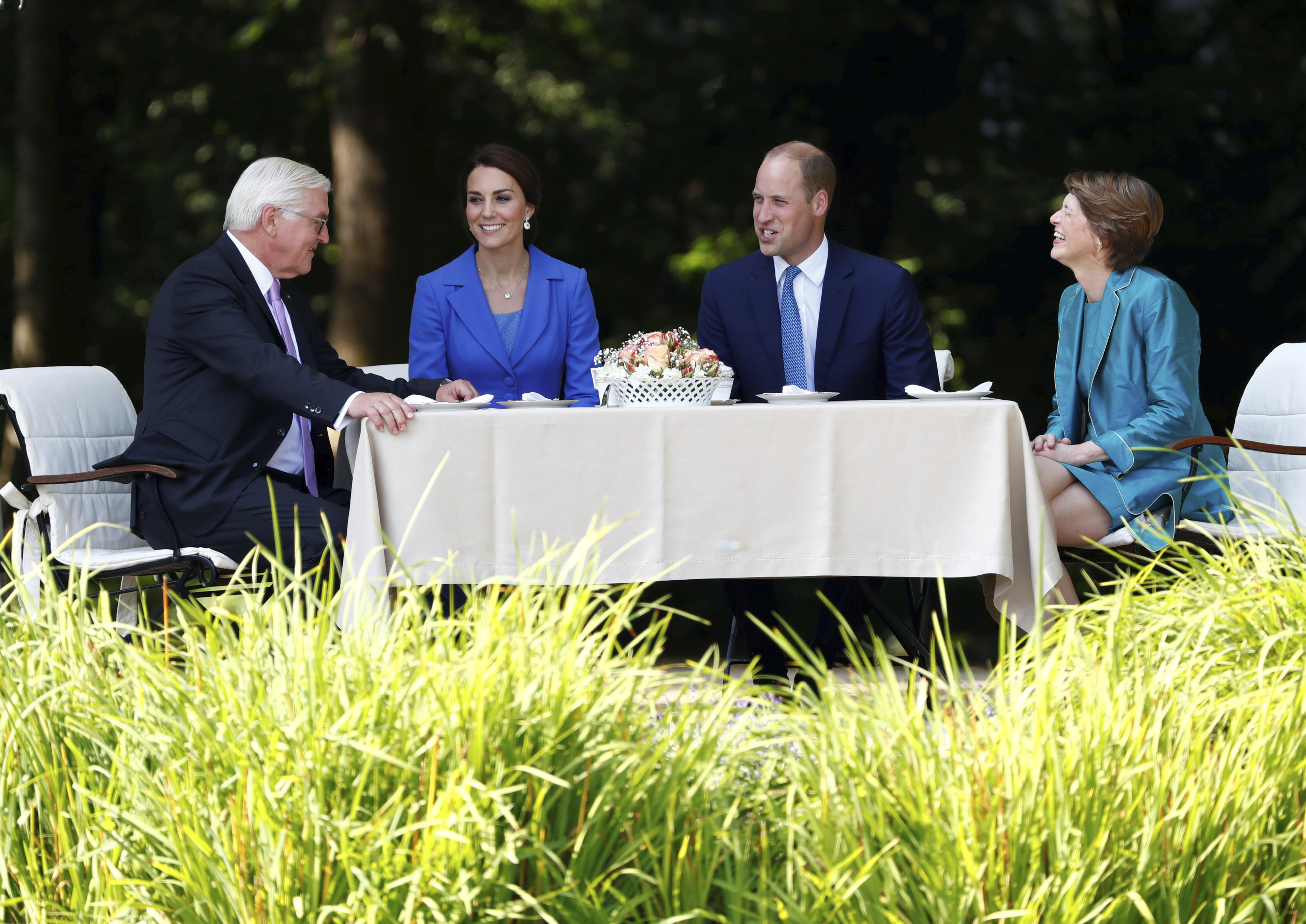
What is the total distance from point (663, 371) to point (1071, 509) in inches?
46.2

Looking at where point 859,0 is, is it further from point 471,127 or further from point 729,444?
point 729,444

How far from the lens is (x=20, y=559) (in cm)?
332

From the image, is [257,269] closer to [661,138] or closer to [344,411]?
[344,411]

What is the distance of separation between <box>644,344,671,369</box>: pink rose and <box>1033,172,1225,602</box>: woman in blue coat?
3.51 ft

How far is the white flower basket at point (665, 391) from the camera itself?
2.98 meters

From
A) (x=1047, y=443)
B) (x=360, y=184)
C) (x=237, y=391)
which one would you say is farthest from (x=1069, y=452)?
(x=360, y=184)

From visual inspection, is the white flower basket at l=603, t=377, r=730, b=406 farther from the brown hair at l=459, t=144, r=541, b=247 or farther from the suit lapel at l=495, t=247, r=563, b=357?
the brown hair at l=459, t=144, r=541, b=247

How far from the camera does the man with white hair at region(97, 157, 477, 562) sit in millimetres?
3146

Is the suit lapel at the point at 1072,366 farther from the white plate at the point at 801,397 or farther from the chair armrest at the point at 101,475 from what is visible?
the chair armrest at the point at 101,475

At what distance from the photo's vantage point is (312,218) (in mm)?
3348

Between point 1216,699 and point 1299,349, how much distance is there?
2249 mm

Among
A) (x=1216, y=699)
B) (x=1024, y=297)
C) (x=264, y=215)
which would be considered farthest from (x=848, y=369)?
(x=1024, y=297)

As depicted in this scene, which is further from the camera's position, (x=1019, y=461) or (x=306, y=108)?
(x=306, y=108)

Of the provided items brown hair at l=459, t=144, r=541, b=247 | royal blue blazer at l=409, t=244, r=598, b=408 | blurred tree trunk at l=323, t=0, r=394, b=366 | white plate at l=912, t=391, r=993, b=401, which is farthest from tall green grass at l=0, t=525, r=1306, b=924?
blurred tree trunk at l=323, t=0, r=394, b=366
